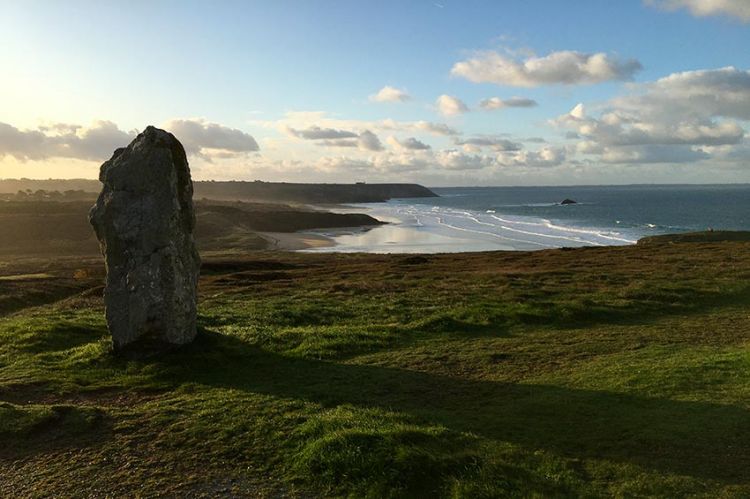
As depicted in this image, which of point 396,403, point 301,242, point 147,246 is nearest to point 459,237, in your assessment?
point 301,242

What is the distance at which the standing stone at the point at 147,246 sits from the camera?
15109mm

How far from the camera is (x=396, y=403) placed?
37.8ft

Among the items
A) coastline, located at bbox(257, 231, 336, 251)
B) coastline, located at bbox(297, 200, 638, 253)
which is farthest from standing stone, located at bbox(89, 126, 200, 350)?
coastline, located at bbox(257, 231, 336, 251)

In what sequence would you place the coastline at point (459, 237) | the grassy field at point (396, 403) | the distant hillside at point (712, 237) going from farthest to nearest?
the coastline at point (459, 237) → the distant hillside at point (712, 237) → the grassy field at point (396, 403)

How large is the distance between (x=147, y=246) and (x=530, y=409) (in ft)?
35.1

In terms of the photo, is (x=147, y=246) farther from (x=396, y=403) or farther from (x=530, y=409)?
(x=530, y=409)

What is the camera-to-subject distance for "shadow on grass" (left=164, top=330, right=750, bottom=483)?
9008 millimetres

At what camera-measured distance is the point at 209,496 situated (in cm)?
809

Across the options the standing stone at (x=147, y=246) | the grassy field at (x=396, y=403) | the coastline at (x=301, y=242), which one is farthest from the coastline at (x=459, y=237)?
the standing stone at (x=147, y=246)

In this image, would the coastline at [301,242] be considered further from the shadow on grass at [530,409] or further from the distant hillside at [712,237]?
the shadow on grass at [530,409]

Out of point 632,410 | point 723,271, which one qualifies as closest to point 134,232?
point 632,410

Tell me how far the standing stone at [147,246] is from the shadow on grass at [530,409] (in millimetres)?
1205

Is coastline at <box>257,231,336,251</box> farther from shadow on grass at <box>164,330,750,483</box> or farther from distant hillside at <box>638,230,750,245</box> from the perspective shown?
shadow on grass at <box>164,330,750,483</box>

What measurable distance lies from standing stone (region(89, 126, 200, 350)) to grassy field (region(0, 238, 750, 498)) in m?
0.89
